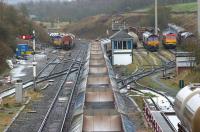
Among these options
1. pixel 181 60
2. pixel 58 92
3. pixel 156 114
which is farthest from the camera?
pixel 181 60

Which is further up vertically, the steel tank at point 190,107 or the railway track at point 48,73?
the steel tank at point 190,107

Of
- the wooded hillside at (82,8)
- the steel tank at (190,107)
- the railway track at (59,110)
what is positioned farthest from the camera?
the wooded hillside at (82,8)

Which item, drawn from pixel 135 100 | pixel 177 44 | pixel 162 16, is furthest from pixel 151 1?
pixel 135 100

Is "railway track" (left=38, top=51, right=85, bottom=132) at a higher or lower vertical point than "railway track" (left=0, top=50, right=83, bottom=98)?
lower

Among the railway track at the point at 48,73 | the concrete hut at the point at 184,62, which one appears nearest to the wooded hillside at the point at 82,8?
the railway track at the point at 48,73

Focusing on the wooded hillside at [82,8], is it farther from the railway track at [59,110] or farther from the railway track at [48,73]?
the railway track at [59,110]

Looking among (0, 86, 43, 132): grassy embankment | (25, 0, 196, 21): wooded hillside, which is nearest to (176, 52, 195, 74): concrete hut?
(0, 86, 43, 132): grassy embankment

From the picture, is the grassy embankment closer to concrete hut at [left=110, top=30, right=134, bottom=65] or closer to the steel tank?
the steel tank

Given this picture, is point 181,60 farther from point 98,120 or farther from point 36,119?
point 98,120

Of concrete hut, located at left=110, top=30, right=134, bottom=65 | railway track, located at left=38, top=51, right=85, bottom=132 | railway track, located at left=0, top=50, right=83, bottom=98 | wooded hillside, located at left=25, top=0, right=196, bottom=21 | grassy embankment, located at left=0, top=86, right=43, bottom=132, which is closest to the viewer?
railway track, located at left=38, top=51, right=85, bottom=132

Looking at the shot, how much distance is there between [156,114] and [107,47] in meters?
31.0

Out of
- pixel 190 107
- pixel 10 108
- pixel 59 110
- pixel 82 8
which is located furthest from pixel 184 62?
pixel 82 8

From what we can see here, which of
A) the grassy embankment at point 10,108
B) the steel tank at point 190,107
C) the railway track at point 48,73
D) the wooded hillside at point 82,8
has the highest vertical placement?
the wooded hillside at point 82,8

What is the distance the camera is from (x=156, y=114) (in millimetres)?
23484
